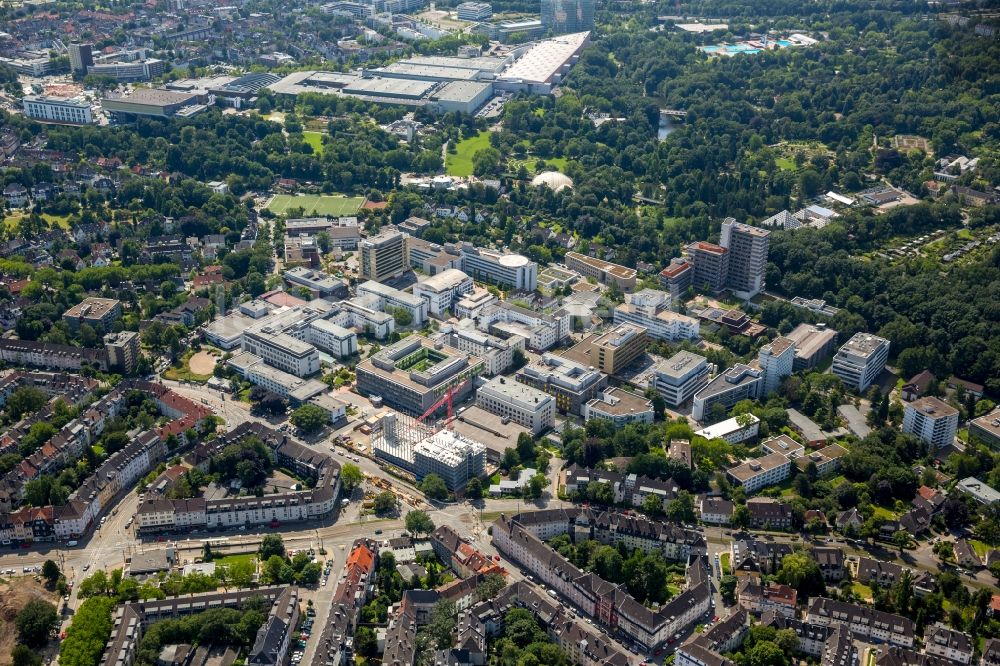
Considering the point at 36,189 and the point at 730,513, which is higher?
the point at 36,189

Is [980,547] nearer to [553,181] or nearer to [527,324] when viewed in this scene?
[527,324]

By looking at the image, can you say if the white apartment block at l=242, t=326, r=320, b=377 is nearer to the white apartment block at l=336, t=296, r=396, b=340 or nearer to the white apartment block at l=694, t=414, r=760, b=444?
the white apartment block at l=336, t=296, r=396, b=340

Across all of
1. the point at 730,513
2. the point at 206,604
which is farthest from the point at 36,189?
the point at 730,513

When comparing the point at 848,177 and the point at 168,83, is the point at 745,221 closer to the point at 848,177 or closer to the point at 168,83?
the point at 848,177

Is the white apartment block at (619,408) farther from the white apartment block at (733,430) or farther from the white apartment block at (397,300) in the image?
the white apartment block at (397,300)

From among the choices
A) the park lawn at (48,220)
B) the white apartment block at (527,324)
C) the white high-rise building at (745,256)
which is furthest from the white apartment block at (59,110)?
the white high-rise building at (745,256)

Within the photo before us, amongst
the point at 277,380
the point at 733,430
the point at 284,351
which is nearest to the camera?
the point at 733,430

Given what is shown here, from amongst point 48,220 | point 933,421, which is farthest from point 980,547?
point 48,220
